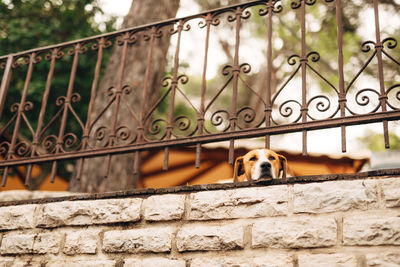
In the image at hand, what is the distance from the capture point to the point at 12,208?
3332mm

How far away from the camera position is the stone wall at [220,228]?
2268 millimetres

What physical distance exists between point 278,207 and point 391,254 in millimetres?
671

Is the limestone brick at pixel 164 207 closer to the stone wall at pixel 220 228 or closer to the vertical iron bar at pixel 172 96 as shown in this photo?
the stone wall at pixel 220 228

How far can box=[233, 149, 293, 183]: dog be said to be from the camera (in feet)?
11.1

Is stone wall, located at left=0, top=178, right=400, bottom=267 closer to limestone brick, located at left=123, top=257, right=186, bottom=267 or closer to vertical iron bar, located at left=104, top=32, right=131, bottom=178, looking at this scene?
limestone brick, located at left=123, top=257, right=186, bottom=267

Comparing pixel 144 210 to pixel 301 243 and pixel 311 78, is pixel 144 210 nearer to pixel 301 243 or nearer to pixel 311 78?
pixel 301 243

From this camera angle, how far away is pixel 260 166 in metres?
3.39

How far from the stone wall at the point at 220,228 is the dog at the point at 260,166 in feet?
2.50

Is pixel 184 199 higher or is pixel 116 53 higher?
pixel 116 53

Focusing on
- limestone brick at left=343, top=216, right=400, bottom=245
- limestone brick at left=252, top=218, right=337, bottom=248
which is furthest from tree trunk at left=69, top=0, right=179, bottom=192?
limestone brick at left=343, top=216, right=400, bottom=245

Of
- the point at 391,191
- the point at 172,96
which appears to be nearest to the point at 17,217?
the point at 172,96

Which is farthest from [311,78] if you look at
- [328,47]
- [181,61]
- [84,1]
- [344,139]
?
[344,139]

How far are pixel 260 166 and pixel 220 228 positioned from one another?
0.96 m

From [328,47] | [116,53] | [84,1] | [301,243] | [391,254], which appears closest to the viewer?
[391,254]
